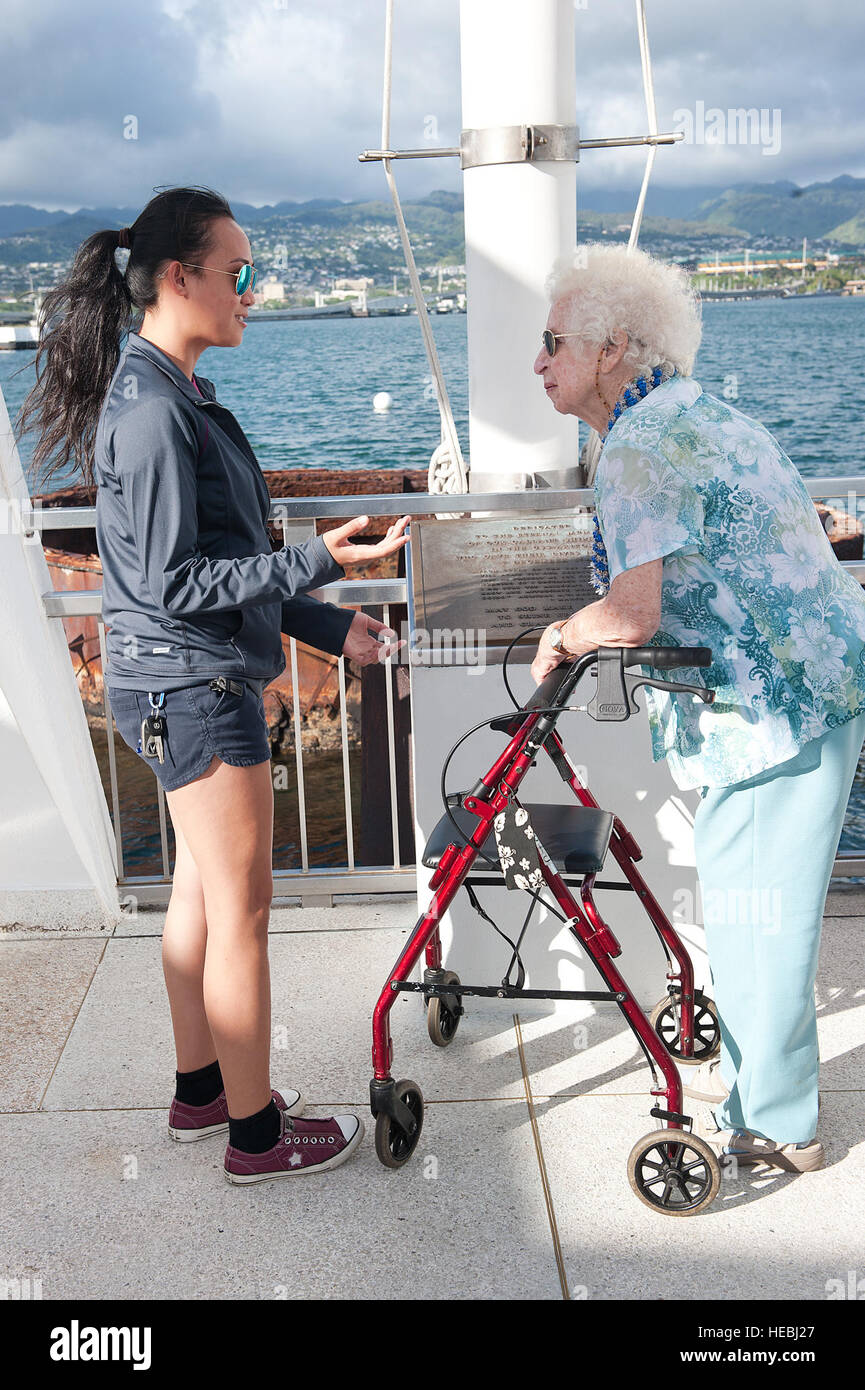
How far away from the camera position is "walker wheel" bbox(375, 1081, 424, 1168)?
254 centimetres

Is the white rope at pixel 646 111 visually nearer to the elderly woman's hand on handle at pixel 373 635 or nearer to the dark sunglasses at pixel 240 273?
the elderly woman's hand on handle at pixel 373 635

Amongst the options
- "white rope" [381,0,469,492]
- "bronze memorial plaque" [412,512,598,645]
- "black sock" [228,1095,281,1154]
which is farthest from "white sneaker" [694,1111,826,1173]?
"white rope" [381,0,469,492]

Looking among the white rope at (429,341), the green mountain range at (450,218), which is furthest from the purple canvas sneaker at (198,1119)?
the green mountain range at (450,218)

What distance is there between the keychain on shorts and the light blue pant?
3.57 ft

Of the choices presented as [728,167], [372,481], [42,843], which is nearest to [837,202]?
[728,167]

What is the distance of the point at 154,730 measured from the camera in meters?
2.24

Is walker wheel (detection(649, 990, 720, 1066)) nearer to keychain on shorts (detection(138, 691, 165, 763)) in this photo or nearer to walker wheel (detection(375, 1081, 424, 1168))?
walker wheel (detection(375, 1081, 424, 1168))

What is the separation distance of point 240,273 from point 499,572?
117 cm

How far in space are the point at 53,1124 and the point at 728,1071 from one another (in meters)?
1.55

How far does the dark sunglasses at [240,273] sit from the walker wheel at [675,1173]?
1.81 metres

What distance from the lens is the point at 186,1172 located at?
262cm

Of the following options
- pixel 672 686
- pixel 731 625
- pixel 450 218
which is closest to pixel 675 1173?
pixel 672 686
